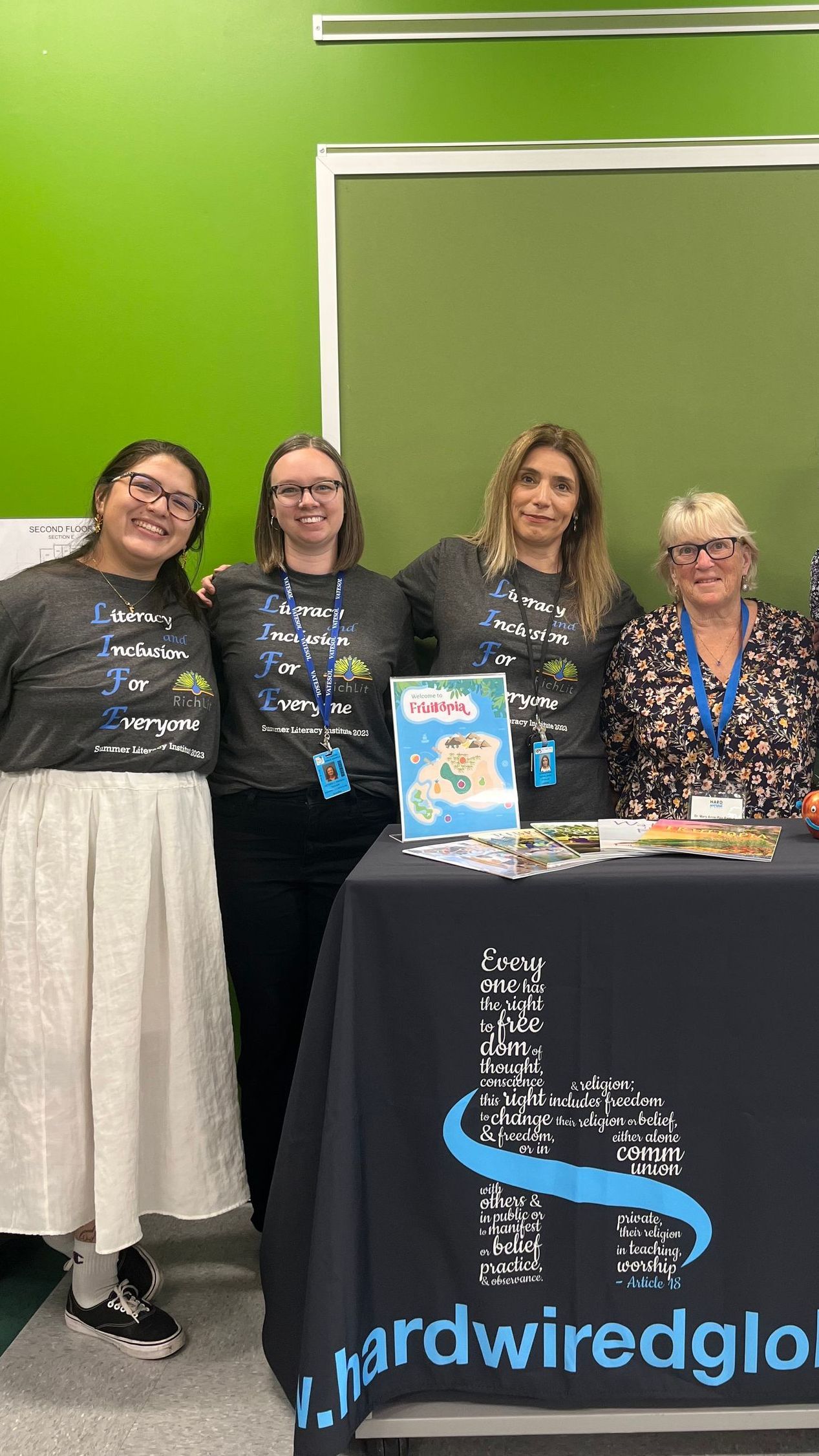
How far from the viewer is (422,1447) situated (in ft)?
5.63

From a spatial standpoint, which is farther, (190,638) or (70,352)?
(70,352)

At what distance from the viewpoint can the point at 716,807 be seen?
1919 millimetres

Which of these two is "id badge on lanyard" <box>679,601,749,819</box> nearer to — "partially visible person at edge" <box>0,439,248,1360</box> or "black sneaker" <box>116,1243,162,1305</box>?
"partially visible person at edge" <box>0,439,248,1360</box>

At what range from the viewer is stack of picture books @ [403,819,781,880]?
158 centimetres

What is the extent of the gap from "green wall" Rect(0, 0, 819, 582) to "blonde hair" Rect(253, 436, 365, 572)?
0.36 m

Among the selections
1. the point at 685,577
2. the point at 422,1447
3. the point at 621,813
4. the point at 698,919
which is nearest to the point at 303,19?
the point at 685,577

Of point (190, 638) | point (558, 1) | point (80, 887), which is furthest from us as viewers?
point (558, 1)

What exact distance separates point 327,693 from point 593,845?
2.57 feet

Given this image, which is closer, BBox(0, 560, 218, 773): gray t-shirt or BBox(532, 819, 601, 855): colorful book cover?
BBox(532, 819, 601, 855): colorful book cover

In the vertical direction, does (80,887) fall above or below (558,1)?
below

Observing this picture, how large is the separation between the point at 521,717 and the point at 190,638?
0.79m

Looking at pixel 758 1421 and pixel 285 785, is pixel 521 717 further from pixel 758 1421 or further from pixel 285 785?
pixel 758 1421

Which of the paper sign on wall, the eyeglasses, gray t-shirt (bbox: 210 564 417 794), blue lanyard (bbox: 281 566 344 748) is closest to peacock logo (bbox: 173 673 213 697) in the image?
gray t-shirt (bbox: 210 564 417 794)

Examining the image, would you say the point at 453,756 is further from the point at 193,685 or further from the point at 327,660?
the point at 193,685
